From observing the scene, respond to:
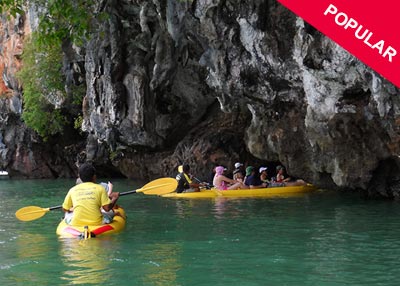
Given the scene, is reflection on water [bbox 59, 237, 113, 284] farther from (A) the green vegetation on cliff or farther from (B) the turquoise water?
(A) the green vegetation on cliff

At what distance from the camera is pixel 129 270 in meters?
7.12

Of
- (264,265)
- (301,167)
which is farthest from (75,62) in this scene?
(264,265)

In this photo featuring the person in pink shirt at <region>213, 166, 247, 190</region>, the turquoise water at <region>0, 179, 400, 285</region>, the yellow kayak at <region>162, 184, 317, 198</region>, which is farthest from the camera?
the person in pink shirt at <region>213, 166, 247, 190</region>

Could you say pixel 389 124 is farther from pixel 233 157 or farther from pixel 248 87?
pixel 233 157

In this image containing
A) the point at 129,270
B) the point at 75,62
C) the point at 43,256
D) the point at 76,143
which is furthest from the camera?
the point at 76,143

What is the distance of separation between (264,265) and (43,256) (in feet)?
10.0

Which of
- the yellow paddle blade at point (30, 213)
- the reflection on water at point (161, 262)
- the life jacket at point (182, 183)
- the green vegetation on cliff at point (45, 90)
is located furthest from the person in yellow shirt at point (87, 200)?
the green vegetation on cliff at point (45, 90)

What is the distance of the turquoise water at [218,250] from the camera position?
22.0 ft

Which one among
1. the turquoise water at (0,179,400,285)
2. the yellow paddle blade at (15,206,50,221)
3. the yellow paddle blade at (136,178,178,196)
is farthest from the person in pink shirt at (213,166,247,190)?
the yellow paddle blade at (15,206,50,221)

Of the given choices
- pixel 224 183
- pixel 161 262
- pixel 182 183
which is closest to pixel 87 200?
pixel 161 262

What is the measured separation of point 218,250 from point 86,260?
1.79 m

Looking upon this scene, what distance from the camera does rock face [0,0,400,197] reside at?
13156mm

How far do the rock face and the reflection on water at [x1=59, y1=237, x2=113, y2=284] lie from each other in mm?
5810

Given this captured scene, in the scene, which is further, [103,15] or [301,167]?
[301,167]
